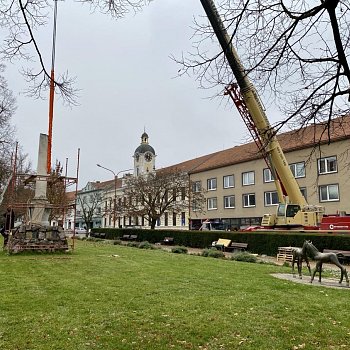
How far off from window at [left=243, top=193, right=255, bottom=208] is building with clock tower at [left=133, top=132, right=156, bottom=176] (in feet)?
118

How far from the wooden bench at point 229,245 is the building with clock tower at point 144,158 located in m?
55.0

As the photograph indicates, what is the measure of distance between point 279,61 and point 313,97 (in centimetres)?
65

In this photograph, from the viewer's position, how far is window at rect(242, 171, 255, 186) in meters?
45.7

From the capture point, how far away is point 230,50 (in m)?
5.25

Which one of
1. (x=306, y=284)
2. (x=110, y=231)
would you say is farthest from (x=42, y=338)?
(x=110, y=231)

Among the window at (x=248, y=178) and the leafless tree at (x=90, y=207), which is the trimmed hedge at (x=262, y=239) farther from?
the leafless tree at (x=90, y=207)

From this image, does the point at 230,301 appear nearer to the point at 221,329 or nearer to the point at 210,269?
the point at 221,329

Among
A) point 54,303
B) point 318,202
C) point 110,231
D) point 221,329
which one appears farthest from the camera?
point 110,231

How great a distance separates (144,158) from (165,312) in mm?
73887

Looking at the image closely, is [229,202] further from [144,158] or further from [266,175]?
[144,158]

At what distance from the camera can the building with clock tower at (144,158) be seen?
80.1 m

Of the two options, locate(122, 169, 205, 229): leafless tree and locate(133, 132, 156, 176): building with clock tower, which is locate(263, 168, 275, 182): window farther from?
locate(133, 132, 156, 176): building with clock tower

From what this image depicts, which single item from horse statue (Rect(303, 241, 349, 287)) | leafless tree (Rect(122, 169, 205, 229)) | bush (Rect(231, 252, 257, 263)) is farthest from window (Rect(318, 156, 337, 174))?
horse statue (Rect(303, 241, 349, 287))

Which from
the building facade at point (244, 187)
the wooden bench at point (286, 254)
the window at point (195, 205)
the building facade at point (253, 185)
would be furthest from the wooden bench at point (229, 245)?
the window at point (195, 205)
